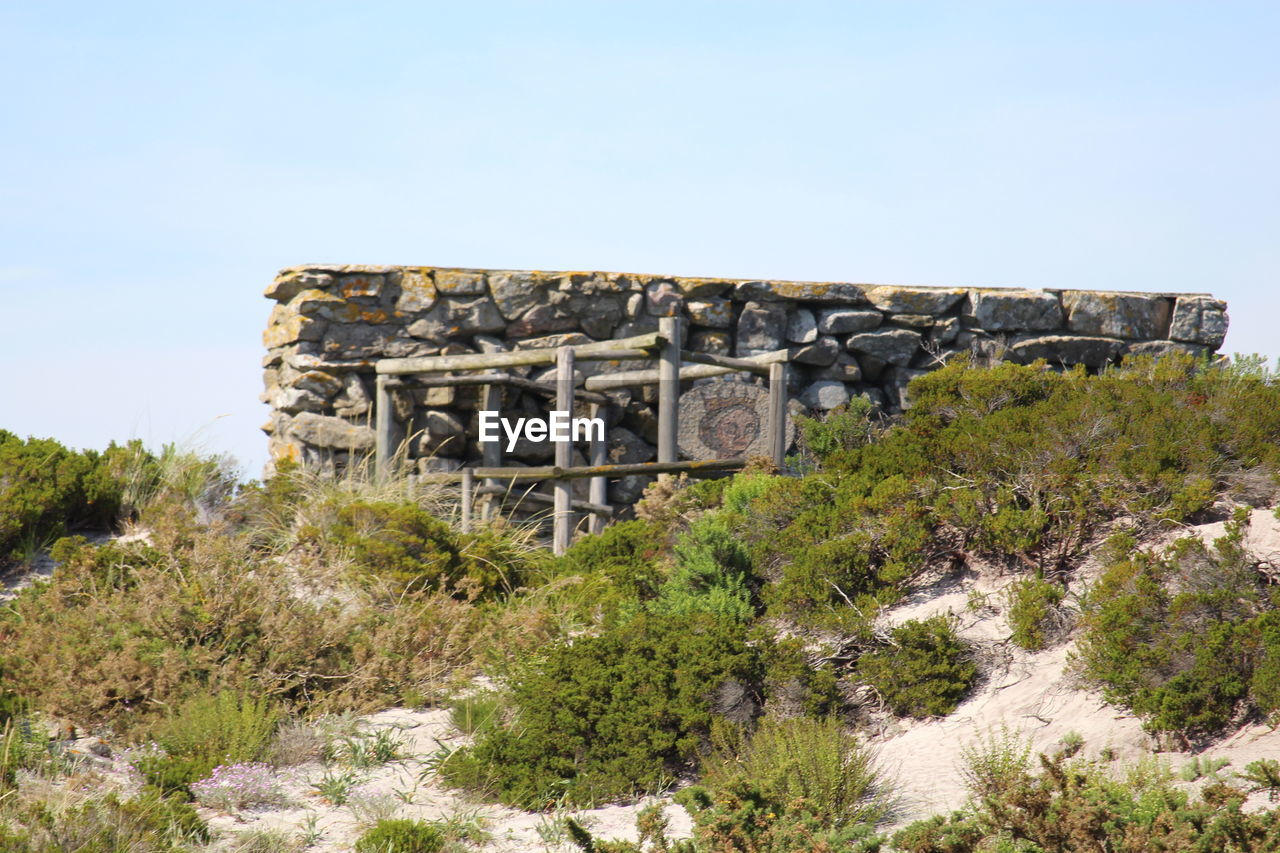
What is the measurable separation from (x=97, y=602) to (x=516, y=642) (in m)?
2.46

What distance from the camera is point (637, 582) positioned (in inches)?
306

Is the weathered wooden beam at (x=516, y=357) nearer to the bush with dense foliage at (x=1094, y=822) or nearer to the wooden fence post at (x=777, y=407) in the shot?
the wooden fence post at (x=777, y=407)

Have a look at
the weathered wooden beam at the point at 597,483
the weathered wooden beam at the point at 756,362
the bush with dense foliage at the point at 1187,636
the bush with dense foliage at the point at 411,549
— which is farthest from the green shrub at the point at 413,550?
the bush with dense foliage at the point at 1187,636

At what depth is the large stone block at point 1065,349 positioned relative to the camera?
1314 cm

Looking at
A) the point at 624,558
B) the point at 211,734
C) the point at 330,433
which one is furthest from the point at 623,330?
the point at 211,734

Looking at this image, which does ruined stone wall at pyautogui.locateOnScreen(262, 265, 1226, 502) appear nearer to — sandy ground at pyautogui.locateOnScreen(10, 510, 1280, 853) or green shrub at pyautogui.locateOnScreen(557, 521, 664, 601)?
green shrub at pyautogui.locateOnScreen(557, 521, 664, 601)

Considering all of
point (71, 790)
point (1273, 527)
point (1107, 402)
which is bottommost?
point (71, 790)

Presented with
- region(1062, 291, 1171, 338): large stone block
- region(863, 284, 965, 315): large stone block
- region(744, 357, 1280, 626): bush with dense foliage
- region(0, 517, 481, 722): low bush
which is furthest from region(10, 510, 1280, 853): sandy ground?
region(1062, 291, 1171, 338): large stone block

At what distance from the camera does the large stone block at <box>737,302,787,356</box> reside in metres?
12.6

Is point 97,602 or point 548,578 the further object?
point 548,578

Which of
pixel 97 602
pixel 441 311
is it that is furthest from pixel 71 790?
pixel 441 311

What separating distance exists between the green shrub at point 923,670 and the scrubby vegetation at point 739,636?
0.05 feet

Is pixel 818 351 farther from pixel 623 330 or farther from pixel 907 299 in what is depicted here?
pixel 623 330

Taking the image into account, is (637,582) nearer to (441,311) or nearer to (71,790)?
(71,790)
